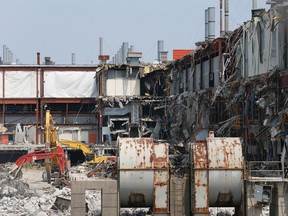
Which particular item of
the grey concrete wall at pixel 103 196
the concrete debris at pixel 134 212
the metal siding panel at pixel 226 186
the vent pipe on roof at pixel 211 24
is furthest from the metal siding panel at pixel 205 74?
the grey concrete wall at pixel 103 196

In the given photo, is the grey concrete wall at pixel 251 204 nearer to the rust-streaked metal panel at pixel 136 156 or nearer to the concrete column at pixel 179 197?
the concrete column at pixel 179 197

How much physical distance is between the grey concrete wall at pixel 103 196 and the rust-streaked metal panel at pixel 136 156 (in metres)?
1.01

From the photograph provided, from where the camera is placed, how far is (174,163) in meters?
30.4

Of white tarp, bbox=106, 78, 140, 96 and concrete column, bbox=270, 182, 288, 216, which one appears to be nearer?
concrete column, bbox=270, 182, 288, 216

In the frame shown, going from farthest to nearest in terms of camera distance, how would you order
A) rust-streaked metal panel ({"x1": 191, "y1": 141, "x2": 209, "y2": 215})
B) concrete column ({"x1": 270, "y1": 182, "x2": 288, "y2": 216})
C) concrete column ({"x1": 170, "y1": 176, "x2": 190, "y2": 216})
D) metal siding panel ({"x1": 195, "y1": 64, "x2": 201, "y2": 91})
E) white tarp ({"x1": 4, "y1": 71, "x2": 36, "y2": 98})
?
1. white tarp ({"x1": 4, "y1": 71, "x2": 36, "y2": 98})
2. metal siding panel ({"x1": 195, "y1": 64, "x2": 201, "y2": 91})
3. concrete column ({"x1": 170, "y1": 176, "x2": 190, "y2": 216})
4. rust-streaked metal panel ({"x1": 191, "y1": 141, "x2": 209, "y2": 215})
5. concrete column ({"x1": 270, "y1": 182, "x2": 288, "y2": 216})

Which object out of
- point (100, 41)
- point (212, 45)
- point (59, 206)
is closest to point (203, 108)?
point (212, 45)

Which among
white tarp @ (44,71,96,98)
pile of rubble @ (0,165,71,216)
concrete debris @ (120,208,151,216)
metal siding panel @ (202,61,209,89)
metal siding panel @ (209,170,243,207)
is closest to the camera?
metal siding panel @ (209,170,243,207)

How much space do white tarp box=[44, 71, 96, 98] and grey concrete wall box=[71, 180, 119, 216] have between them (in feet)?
147

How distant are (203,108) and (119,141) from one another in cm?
2172

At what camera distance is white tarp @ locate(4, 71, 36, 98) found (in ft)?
232

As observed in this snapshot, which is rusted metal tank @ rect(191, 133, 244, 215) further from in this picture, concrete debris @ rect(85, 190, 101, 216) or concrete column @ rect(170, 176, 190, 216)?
concrete debris @ rect(85, 190, 101, 216)

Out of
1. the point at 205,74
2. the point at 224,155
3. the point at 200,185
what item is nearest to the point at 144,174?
the point at 200,185

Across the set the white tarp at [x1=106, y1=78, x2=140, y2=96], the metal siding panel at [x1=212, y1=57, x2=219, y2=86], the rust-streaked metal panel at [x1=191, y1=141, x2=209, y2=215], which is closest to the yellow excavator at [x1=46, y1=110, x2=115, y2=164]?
the white tarp at [x1=106, y1=78, x2=140, y2=96]

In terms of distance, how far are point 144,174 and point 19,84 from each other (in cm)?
4618
